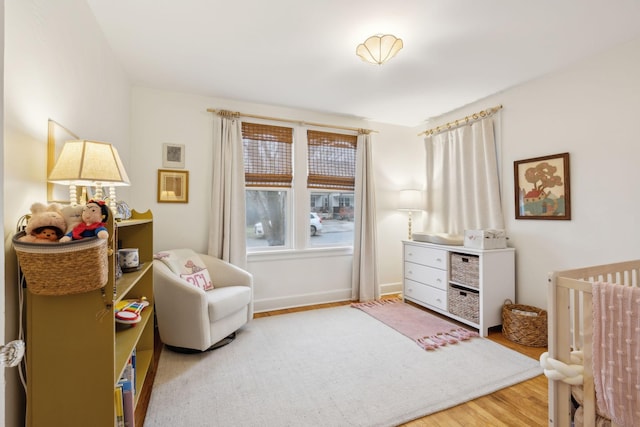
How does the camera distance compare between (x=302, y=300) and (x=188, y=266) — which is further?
(x=302, y=300)

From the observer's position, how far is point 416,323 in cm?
313

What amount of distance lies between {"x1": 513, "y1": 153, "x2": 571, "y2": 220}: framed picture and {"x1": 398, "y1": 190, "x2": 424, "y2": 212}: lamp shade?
1.18 meters

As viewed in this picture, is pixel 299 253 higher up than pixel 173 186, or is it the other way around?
pixel 173 186

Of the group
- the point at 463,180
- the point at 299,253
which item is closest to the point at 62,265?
the point at 299,253

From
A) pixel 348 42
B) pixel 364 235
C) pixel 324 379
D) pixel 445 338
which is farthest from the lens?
pixel 364 235

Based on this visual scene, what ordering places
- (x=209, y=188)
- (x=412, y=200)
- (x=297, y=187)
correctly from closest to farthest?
1. (x=209, y=188)
2. (x=297, y=187)
3. (x=412, y=200)

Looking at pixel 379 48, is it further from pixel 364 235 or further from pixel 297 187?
pixel 364 235

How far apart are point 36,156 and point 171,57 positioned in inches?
63.9

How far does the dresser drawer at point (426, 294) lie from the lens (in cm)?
332

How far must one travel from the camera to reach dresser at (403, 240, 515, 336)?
2.89 metres

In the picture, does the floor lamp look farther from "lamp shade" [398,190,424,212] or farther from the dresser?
the dresser

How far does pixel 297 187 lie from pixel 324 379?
223 cm

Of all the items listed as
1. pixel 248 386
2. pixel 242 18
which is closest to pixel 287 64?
pixel 242 18

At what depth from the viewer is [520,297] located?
3.05 metres
